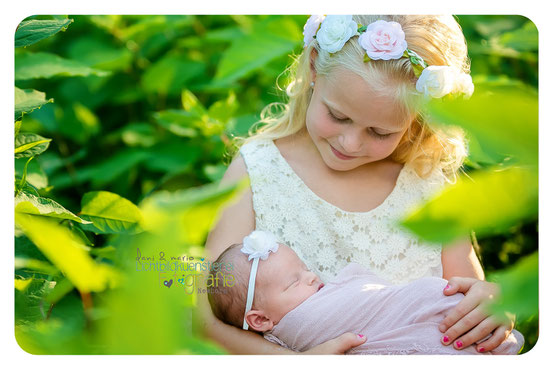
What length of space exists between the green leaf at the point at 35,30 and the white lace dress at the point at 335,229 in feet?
1.31

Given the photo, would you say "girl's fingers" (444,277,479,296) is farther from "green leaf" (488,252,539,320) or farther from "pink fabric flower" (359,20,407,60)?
"green leaf" (488,252,539,320)

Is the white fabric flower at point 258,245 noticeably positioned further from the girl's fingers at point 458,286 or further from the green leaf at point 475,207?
the green leaf at point 475,207

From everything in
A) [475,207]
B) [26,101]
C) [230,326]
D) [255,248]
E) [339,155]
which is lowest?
[230,326]

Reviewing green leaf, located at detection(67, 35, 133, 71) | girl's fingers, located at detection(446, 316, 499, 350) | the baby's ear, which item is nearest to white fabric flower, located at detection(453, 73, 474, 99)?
girl's fingers, located at detection(446, 316, 499, 350)

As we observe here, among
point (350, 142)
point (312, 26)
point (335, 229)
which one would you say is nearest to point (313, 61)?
point (312, 26)

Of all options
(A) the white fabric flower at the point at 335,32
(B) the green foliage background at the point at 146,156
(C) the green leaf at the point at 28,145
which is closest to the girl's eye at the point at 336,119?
(A) the white fabric flower at the point at 335,32

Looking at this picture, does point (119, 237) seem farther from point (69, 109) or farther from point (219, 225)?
point (69, 109)

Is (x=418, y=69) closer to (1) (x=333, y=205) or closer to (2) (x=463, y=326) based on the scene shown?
(1) (x=333, y=205)

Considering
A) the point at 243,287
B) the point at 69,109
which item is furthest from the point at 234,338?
the point at 69,109

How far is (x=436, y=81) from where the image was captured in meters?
0.86

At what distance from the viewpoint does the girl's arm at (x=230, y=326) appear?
2.60 feet

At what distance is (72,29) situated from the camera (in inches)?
58.9

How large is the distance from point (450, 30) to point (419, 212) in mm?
780

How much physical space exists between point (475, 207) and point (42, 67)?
858mm
